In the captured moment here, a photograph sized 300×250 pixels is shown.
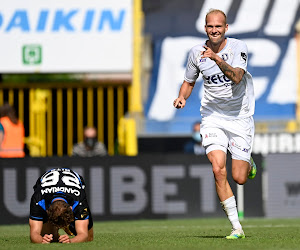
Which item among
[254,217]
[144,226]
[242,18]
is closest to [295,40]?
[242,18]

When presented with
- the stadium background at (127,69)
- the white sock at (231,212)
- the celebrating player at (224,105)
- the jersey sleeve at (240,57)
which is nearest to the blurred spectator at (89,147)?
the stadium background at (127,69)

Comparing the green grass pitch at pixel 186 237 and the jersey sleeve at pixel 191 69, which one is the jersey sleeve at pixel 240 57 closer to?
the jersey sleeve at pixel 191 69

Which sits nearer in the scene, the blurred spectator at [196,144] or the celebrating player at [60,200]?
the celebrating player at [60,200]

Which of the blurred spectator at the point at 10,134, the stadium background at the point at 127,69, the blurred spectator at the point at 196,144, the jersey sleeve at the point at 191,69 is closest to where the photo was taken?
the jersey sleeve at the point at 191,69

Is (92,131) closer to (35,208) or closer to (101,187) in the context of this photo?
(101,187)

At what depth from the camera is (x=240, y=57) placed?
30.2 ft

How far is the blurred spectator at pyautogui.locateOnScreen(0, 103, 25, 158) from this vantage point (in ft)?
51.6

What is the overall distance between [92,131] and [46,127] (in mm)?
2648

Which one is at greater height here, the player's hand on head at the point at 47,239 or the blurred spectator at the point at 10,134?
the blurred spectator at the point at 10,134

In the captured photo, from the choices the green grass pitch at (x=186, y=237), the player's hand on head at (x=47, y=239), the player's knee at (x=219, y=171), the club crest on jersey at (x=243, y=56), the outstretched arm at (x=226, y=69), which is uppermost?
the club crest on jersey at (x=243, y=56)

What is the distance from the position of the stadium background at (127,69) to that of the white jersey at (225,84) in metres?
7.88

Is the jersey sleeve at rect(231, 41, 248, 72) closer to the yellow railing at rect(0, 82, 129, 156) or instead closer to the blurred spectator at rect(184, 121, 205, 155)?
the blurred spectator at rect(184, 121, 205, 155)

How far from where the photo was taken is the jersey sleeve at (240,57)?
918 centimetres

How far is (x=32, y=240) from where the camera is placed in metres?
9.05
